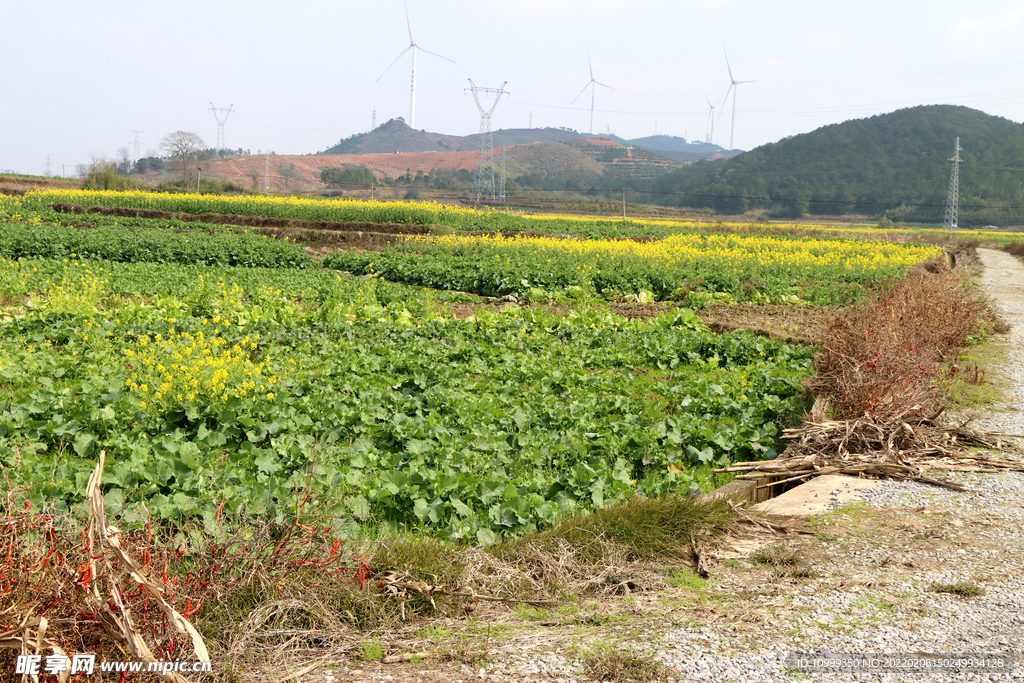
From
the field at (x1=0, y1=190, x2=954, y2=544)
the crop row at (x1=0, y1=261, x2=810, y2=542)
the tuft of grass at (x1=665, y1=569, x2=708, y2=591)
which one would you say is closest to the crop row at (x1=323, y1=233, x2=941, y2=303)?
the field at (x1=0, y1=190, x2=954, y2=544)

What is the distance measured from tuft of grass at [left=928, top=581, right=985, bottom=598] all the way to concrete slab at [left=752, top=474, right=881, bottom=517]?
1123 millimetres

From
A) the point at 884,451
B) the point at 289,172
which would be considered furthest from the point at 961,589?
the point at 289,172

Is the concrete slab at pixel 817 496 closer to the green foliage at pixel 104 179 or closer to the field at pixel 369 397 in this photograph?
the field at pixel 369 397

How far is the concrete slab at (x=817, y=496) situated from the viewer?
492 centimetres

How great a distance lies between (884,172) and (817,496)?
406 feet

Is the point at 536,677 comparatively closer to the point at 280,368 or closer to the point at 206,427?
the point at 206,427

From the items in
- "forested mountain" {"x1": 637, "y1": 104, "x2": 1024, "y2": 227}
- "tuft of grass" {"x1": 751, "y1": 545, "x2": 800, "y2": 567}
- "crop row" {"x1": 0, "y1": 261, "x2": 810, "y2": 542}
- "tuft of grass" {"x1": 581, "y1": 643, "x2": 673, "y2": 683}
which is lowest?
"tuft of grass" {"x1": 581, "y1": 643, "x2": 673, "y2": 683}

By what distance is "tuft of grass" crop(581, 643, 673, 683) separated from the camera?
9.42 ft

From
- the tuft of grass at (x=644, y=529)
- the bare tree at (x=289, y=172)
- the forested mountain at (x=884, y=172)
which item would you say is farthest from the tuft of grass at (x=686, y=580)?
the bare tree at (x=289, y=172)

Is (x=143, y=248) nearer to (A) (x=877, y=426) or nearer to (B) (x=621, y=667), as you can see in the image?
(A) (x=877, y=426)

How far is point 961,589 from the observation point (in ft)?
12.0

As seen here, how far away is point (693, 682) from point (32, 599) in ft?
9.19

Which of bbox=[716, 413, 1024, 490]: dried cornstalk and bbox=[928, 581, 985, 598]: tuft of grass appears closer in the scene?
bbox=[928, 581, 985, 598]: tuft of grass

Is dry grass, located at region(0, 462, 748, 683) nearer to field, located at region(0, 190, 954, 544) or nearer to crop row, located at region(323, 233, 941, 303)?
field, located at region(0, 190, 954, 544)
